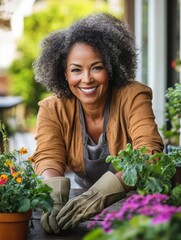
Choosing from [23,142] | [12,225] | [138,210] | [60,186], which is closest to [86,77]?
[60,186]

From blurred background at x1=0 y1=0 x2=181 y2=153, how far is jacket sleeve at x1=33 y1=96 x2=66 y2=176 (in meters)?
0.45

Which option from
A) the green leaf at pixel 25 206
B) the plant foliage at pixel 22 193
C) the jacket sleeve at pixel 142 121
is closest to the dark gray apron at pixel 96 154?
the jacket sleeve at pixel 142 121

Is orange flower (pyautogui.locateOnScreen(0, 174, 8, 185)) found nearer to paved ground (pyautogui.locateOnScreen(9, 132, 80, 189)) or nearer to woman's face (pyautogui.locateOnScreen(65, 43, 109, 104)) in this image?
woman's face (pyautogui.locateOnScreen(65, 43, 109, 104))

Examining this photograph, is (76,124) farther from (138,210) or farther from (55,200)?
(138,210)

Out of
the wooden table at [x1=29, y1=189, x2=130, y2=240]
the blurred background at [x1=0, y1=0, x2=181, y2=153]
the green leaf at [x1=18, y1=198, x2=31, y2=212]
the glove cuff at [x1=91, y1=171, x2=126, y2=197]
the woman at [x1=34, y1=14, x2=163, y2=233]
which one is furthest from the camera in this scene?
the blurred background at [x1=0, y1=0, x2=181, y2=153]

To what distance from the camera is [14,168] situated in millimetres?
1919

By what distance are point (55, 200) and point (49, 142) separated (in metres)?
0.52

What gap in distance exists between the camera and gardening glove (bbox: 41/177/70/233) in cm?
187

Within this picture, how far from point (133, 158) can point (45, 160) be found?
641 mm

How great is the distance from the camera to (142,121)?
2404 mm

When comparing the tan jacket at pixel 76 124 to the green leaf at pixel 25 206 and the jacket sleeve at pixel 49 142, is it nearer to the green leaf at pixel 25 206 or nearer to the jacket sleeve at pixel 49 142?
the jacket sleeve at pixel 49 142

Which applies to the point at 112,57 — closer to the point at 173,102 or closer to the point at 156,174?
the point at 173,102

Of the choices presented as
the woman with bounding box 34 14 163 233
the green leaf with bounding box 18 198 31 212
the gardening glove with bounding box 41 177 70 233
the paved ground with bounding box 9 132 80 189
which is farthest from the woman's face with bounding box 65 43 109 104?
the paved ground with bounding box 9 132 80 189

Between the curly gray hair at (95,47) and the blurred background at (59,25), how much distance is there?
0.23 metres
